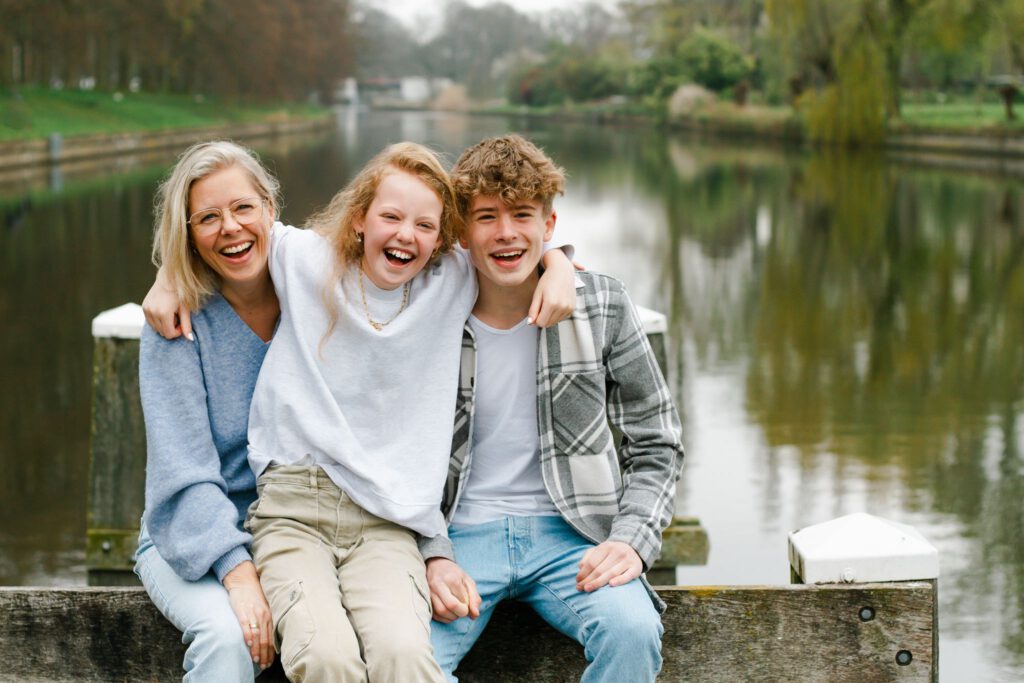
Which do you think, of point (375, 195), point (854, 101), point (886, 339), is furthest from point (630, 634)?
point (854, 101)

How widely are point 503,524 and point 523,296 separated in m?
0.48

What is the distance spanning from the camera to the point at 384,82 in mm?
144625

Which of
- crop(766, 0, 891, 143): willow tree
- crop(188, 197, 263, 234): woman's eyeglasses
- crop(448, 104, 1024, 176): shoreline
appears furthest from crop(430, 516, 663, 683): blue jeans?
crop(766, 0, 891, 143): willow tree

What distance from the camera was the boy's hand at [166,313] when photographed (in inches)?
105

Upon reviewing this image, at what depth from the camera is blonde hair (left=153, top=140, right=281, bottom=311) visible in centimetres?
273

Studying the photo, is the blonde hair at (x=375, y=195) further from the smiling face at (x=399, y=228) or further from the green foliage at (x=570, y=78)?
the green foliage at (x=570, y=78)

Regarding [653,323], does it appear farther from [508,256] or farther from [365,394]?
[365,394]

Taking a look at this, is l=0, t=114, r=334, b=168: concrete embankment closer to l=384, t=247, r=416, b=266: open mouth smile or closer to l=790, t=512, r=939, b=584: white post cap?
l=384, t=247, r=416, b=266: open mouth smile

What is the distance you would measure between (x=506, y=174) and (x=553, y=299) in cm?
28

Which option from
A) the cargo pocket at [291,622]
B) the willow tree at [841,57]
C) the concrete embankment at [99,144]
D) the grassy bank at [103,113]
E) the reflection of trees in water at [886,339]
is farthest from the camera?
the willow tree at [841,57]

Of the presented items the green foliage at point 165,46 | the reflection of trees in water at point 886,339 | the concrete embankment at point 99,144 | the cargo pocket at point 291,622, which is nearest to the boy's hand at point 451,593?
the cargo pocket at point 291,622

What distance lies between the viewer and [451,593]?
258 centimetres

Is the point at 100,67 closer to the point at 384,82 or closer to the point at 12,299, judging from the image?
the point at 12,299

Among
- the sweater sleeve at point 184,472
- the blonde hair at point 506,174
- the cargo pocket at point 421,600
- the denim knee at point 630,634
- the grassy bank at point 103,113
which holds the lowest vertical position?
the denim knee at point 630,634
